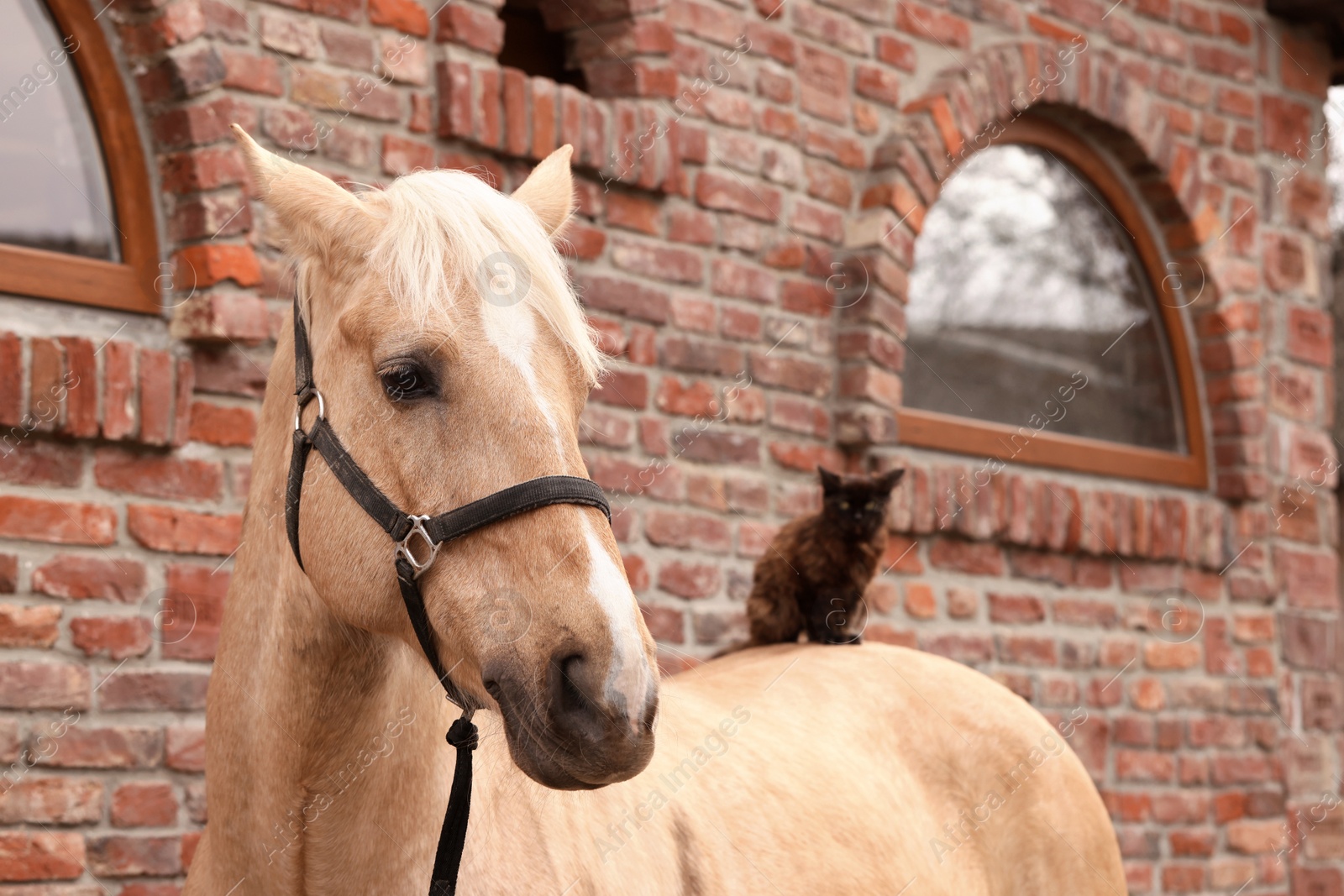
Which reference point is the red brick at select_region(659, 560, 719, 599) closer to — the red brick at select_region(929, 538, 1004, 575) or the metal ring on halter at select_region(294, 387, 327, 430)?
the red brick at select_region(929, 538, 1004, 575)

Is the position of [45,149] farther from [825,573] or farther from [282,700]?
[825,573]

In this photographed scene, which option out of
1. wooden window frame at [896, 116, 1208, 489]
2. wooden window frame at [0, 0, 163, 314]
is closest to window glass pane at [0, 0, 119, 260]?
wooden window frame at [0, 0, 163, 314]

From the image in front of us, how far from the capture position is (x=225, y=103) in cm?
312

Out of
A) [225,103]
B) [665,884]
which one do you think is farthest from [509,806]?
[225,103]

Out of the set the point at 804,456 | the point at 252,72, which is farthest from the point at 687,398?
the point at 252,72

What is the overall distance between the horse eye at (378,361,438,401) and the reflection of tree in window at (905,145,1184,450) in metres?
3.18

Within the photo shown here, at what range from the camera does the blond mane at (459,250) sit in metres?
1.78

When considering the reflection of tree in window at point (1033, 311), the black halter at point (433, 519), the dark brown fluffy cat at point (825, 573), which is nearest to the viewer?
the black halter at point (433, 519)

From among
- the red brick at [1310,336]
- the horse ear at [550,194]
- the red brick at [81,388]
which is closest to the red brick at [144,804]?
the red brick at [81,388]

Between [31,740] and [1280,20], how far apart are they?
5.64 meters

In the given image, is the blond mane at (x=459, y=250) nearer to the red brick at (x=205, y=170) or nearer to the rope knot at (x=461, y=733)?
the rope knot at (x=461, y=733)

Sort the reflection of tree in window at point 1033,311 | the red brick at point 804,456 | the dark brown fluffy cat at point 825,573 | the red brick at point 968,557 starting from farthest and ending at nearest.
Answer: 1. the reflection of tree in window at point 1033,311
2. the red brick at point 968,557
3. the red brick at point 804,456
4. the dark brown fluffy cat at point 825,573

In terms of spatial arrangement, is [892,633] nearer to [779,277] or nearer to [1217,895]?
[779,277]

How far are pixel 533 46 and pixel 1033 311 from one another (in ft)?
7.39
